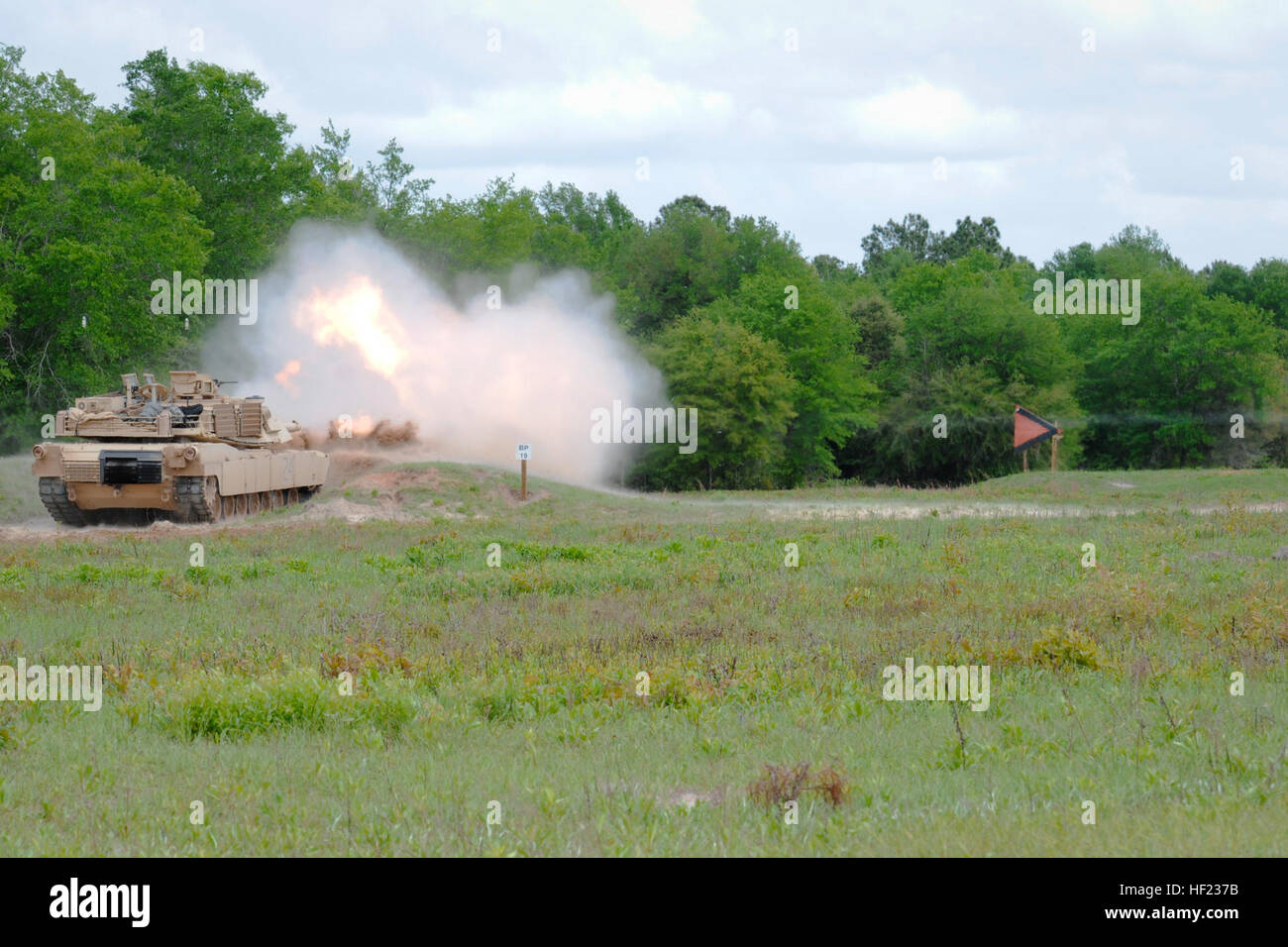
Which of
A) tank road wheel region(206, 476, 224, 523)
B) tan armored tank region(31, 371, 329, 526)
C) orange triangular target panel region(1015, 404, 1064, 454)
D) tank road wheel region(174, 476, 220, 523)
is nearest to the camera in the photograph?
tan armored tank region(31, 371, 329, 526)

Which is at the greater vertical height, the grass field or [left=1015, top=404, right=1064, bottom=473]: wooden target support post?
[left=1015, top=404, right=1064, bottom=473]: wooden target support post

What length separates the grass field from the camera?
663 cm

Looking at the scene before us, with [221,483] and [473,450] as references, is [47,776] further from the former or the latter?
[473,450]

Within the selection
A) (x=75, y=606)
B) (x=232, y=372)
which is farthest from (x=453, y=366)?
(x=75, y=606)

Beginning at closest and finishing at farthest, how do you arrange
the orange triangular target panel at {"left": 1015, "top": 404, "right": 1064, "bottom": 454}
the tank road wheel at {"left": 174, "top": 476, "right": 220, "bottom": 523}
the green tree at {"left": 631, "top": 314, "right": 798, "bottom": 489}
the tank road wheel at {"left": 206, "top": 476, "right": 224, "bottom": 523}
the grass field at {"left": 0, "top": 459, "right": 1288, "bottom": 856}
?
the grass field at {"left": 0, "top": 459, "right": 1288, "bottom": 856}, the tank road wheel at {"left": 174, "top": 476, "right": 220, "bottom": 523}, the tank road wheel at {"left": 206, "top": 476, "right": 224, "bottom": 523}, the orange triangular target panel at {"left": 1015, "top": 404, "right": 1064, "bottom": 454}, the green tree at {"left": 631, "top": 314, "right": 798, "bottom": 489}

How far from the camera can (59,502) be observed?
1057 inches

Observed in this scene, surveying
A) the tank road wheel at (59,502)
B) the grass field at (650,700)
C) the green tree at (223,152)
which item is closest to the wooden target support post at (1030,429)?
the grass field at (650,700)

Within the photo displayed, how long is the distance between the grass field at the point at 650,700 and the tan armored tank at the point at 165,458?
5.05 meters

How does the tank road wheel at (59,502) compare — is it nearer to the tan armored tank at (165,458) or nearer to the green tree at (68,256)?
the tan armored tank at (165,458)

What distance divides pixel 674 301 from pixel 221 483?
4413 cm

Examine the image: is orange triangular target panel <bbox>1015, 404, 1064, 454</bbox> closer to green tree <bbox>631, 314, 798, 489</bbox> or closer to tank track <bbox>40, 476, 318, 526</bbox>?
green tree <bbox>631, 314, 798, 489</bbox>

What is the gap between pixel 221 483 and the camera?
88.7 feet

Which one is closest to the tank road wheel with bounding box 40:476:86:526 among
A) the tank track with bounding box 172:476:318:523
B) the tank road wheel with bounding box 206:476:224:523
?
the tank track with bounding box 172:476:318:523

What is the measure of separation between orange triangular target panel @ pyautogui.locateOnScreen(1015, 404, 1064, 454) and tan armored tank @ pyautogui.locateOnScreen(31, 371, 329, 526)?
834 inches
